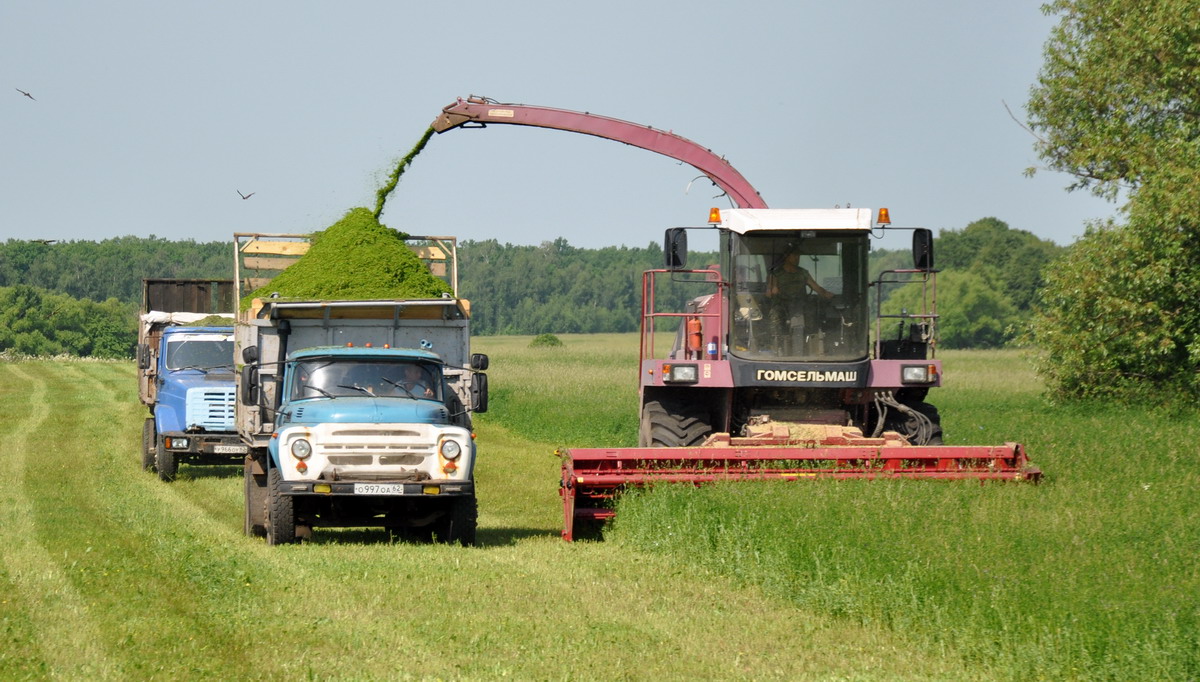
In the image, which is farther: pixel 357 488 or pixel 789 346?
pixel 789 346

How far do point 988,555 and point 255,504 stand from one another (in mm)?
8124

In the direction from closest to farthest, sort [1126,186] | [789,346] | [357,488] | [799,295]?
[357,488]
[789,346]
[799,295]
[1126,186]

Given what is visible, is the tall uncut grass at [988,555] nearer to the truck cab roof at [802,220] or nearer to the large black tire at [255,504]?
the truck cab roof at [802,220]

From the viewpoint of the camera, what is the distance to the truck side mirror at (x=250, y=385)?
15.0 m

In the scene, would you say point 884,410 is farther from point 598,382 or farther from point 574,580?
point 598,382

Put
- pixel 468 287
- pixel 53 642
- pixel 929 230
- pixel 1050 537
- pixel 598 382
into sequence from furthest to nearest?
pixel 468 287 → pixel 598 382 → pixel 929 230 → pixel 1050 537 → pixel 53 642

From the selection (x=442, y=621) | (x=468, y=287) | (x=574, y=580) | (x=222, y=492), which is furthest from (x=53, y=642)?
(x=468, y=287)

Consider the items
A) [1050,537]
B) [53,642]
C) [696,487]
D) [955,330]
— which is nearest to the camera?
[53,642]

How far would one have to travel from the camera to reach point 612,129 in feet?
72.3

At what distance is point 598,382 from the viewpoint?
5006cm

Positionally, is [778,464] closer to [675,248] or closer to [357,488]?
[675,248]

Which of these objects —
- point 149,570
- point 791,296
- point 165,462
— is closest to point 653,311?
point 791,296

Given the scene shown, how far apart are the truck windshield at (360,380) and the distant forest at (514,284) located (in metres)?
56.8

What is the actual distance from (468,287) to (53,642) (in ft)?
523
